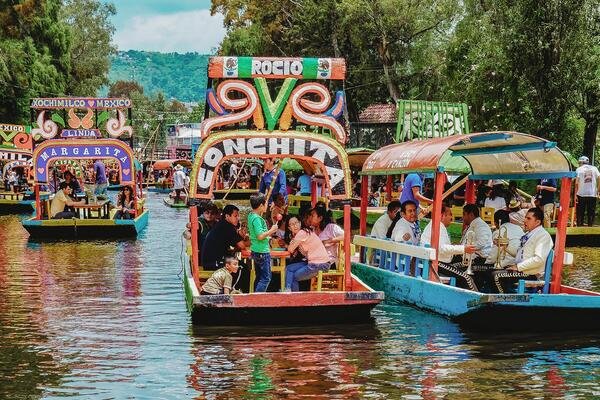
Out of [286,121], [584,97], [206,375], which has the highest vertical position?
[584,97]

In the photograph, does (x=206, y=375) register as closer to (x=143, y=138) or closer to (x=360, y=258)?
(x=360, y=258)

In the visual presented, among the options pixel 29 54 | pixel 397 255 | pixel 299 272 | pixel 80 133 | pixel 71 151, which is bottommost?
pixel 299 272

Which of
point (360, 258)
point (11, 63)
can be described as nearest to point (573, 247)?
point (360, 258)

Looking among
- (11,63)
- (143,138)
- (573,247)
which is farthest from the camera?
(143,138)

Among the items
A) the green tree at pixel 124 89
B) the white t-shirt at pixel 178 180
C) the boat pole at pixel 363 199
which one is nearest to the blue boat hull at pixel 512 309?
the boat pole at pixel 363 199

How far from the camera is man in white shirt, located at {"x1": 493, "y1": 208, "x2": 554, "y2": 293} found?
1257 centimetres

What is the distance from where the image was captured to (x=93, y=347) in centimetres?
1175

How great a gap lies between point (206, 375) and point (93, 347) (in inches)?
81.6

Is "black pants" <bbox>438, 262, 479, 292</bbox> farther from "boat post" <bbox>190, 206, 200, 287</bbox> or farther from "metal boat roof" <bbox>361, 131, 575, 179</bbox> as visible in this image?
"boat post" <bbox>190, 206, 200, 287</bbox>

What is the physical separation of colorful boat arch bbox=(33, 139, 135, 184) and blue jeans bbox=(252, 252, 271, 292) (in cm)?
1250

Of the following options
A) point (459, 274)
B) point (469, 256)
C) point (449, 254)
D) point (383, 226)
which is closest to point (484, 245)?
point (469, 256)

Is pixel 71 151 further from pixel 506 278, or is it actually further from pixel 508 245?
pixel 506 278

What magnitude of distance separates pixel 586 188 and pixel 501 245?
11286mm

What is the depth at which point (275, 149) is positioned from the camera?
12852mm
